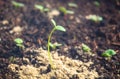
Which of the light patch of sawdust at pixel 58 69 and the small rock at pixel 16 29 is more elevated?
the small rock at pixel 16 29

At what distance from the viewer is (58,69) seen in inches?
106

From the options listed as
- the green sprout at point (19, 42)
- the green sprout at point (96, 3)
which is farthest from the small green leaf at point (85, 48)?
the green sprout at point (96, 3)

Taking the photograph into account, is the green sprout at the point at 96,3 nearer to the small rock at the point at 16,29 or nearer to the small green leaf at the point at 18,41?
the small rock at the point at 16,29

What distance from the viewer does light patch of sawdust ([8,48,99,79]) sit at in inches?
101

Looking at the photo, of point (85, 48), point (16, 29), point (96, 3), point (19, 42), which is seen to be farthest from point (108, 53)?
point (96, 3)

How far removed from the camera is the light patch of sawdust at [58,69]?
2570mm

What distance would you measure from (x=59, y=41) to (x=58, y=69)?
0.72 m

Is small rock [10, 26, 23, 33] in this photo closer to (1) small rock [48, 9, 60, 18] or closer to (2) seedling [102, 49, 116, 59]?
(1) small rock [48, 9, 60, 18]

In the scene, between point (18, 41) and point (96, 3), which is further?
point (96, 3)

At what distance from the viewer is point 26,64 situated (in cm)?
271

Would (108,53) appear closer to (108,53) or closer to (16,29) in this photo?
(108,53)

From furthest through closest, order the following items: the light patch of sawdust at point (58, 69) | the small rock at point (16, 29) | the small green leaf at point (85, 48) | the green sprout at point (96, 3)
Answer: the green sprout at point (96, 3)
the small rock at point (16, 29)
the small green leaf at point (85, 48)
the light patch of sawdust at point (58, 69)

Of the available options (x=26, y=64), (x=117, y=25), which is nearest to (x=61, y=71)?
(x=26, y=64)

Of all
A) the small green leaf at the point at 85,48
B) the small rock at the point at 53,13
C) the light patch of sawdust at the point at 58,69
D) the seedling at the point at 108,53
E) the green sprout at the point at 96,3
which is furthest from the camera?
the green sprout at the point at 96,3
